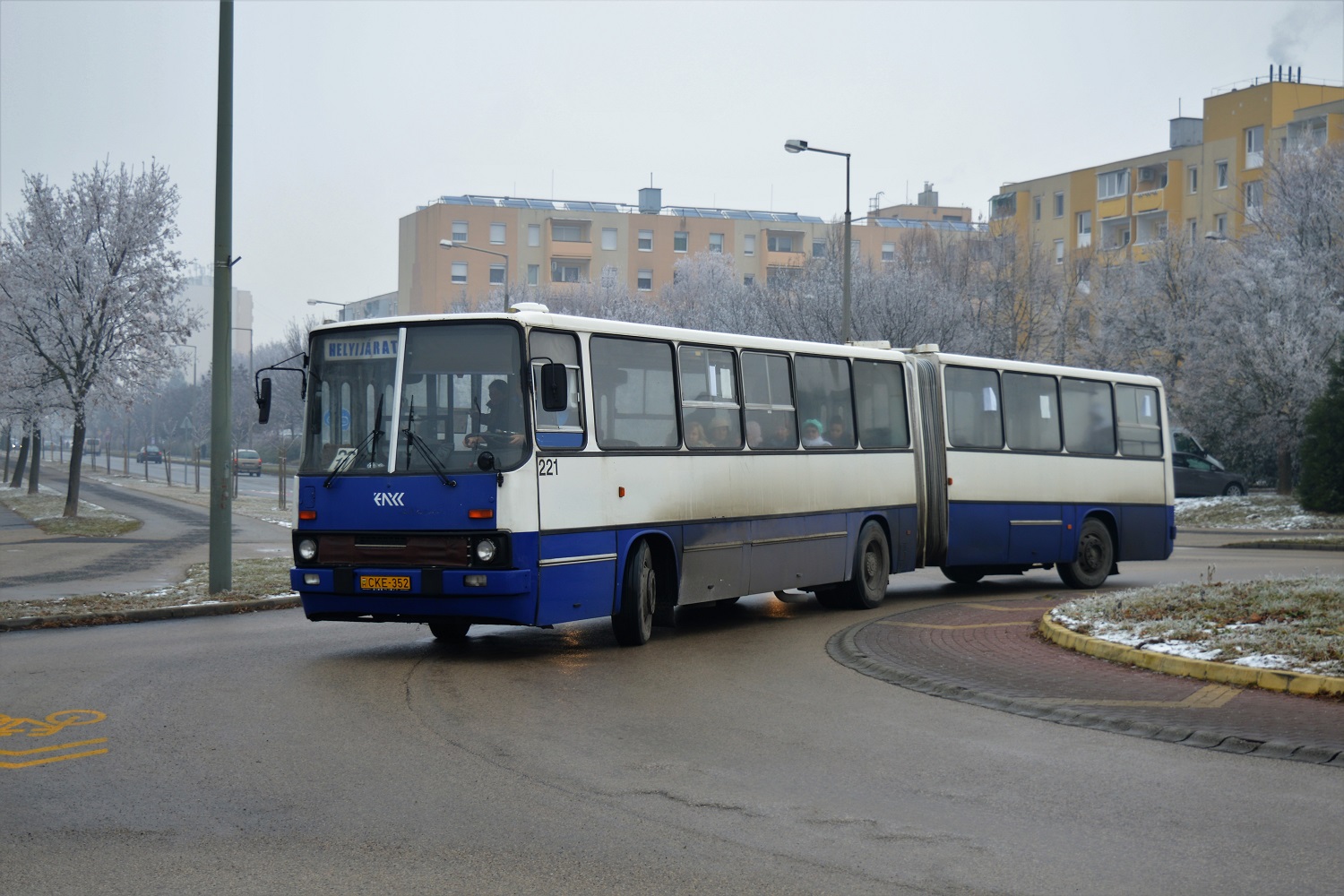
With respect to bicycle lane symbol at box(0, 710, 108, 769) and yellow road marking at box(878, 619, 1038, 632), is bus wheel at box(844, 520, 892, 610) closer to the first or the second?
yellow road marking at box(878, 619, 1038, 632)

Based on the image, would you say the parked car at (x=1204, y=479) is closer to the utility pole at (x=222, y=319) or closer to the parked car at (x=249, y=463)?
the utility pole at (x=222, y=319)

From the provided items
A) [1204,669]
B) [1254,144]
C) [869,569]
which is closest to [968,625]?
[869,569]

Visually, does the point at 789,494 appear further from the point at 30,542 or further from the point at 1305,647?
the point at 30,542

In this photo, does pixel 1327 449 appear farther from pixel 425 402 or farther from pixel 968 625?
pixel 425 402

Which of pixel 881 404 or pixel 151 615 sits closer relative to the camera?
pixel 151 615

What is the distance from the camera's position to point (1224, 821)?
669cm

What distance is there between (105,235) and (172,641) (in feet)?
90.7

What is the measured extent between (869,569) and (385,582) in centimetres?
709

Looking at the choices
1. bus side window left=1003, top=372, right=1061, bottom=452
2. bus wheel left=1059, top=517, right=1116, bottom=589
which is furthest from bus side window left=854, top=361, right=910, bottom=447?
bus wheel left=1059, top=517, right=1116, bottom=589

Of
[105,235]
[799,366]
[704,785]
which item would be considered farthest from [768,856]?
[105,235]

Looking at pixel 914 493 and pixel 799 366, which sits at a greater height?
pixel 799 366

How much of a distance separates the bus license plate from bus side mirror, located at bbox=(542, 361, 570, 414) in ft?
5.86

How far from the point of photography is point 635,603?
13.0 metres

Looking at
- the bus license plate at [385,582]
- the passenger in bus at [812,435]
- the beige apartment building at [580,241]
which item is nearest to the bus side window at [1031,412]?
the passenger in bus at [812,435]
